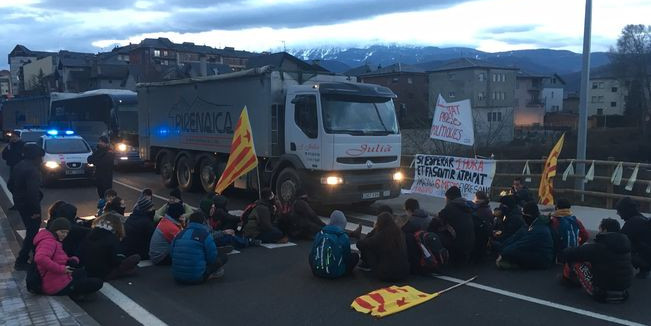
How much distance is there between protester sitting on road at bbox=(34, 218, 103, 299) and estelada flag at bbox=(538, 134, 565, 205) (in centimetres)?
1023

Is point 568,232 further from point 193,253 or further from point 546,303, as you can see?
point 193,253

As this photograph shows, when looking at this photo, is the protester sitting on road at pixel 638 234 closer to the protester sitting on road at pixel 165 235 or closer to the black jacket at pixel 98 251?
the protester sitting on road at pixel 165 235

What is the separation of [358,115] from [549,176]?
4789mm

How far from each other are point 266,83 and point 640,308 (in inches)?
361

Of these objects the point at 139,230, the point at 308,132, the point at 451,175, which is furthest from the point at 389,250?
the point at 451,175

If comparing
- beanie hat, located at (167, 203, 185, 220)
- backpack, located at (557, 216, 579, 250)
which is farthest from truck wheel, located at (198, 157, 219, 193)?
backpack, located at (557, 216, 579, 250)

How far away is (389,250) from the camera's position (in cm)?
725

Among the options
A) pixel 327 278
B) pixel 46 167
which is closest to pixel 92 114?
pixel 46 167

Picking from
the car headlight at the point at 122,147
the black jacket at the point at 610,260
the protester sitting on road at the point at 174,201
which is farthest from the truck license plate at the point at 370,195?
the car headlight at the point at 122,147

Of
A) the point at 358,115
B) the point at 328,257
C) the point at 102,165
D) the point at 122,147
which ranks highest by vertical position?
the point at 358,115

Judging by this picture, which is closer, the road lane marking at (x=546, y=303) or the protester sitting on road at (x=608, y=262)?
the road lane marking at (x=546, y=303)

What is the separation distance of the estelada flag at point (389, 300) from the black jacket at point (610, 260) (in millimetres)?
1883

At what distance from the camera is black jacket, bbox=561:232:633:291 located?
6.32 metres

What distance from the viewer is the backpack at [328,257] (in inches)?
293
